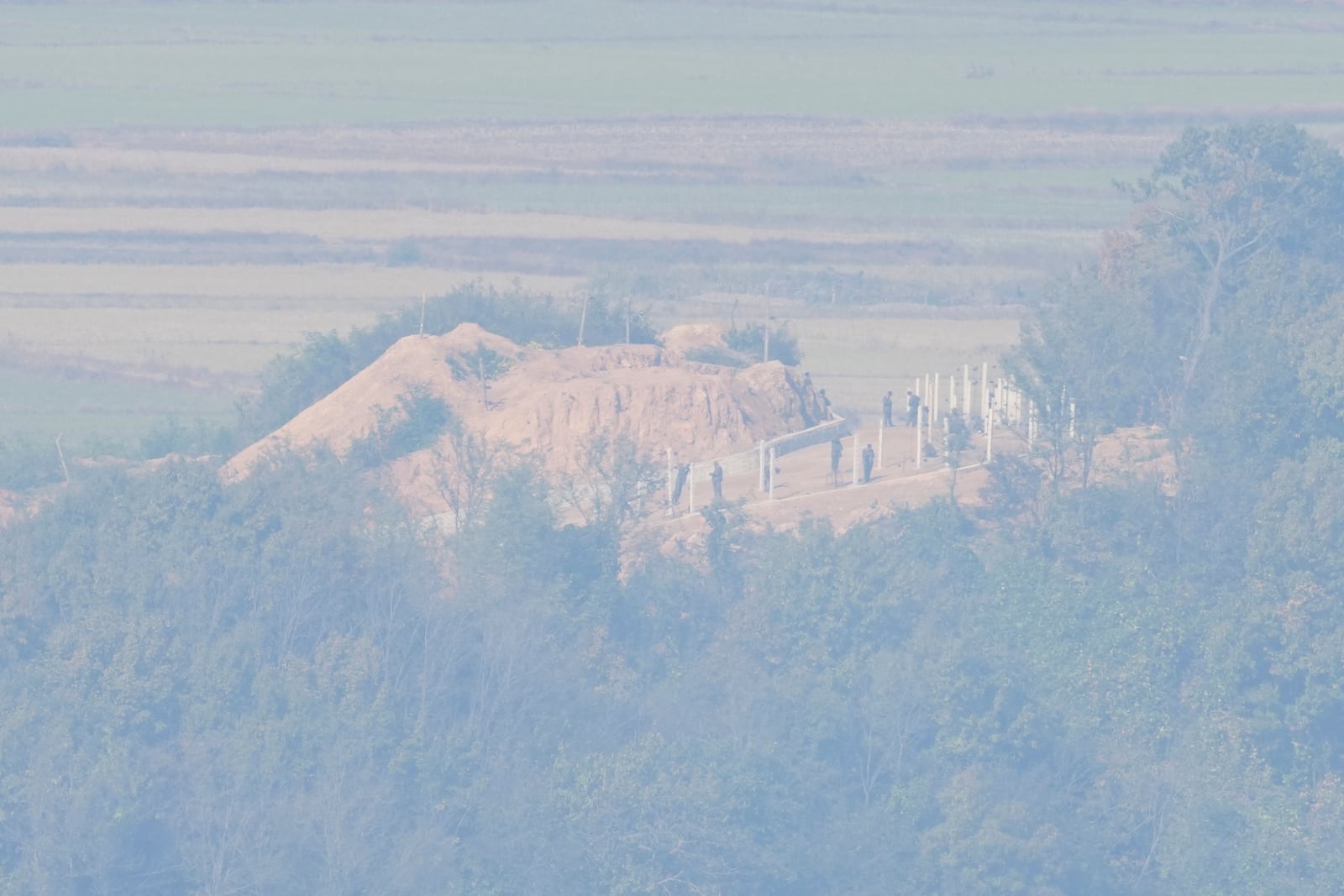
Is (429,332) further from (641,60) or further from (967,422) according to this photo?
(641,60)

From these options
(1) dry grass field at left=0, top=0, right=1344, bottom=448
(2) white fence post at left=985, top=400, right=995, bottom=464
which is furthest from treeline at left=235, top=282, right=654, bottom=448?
(1) dry grass field at left=0, top=0, right=1344, bottom=448

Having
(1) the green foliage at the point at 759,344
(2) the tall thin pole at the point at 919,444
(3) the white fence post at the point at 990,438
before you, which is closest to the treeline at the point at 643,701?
(3) the white fence post at the point at 990,438

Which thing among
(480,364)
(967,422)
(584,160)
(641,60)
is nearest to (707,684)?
(967,422)

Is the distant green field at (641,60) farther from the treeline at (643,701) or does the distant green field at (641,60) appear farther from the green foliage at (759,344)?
the treeline at (643,701)

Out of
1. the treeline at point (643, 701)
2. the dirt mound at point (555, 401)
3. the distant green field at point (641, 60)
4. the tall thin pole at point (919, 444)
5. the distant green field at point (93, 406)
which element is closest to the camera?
the treeline at point (643, 701)

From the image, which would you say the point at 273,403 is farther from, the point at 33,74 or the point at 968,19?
the point at 968,19

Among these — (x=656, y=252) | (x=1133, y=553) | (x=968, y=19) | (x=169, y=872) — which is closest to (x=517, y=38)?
(x=968, y=19)
